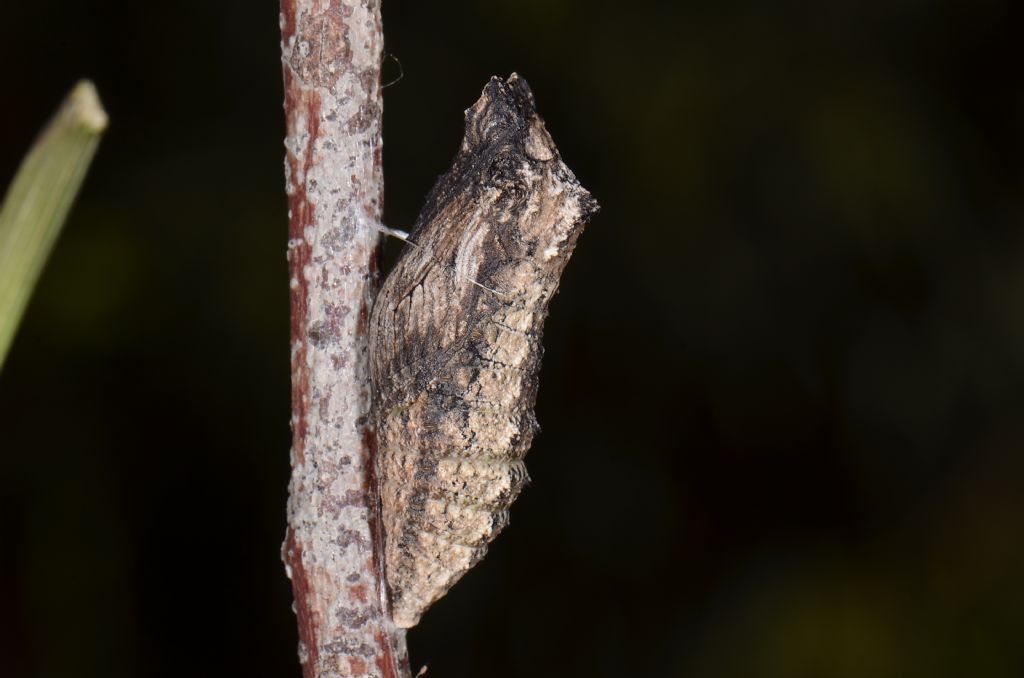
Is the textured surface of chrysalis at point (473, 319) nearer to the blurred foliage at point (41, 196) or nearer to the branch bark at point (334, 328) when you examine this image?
the branch bark at point (334, 328)

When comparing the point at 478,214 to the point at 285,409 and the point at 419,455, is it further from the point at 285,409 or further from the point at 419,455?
the point at 285,409

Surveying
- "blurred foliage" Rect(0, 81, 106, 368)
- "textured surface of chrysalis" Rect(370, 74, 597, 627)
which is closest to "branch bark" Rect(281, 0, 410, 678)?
"textured surface of chrysalis" Rect(370, 74, 597, 627)

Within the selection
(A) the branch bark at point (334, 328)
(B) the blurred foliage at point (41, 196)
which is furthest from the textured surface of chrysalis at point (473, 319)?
(B) the blurred foliage at point (41, 196)

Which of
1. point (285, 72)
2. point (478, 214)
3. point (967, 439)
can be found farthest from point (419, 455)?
point (967, 439)

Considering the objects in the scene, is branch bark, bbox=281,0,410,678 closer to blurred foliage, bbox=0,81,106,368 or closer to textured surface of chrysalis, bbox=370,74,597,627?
textured surface of chrysalis, bbox=370,74,597,627

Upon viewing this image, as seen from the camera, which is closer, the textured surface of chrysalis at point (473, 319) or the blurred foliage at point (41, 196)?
the blurred foliage at point (41, 196)

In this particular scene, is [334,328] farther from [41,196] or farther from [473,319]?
[41,196]

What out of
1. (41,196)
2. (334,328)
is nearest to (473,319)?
→ (334,328)
